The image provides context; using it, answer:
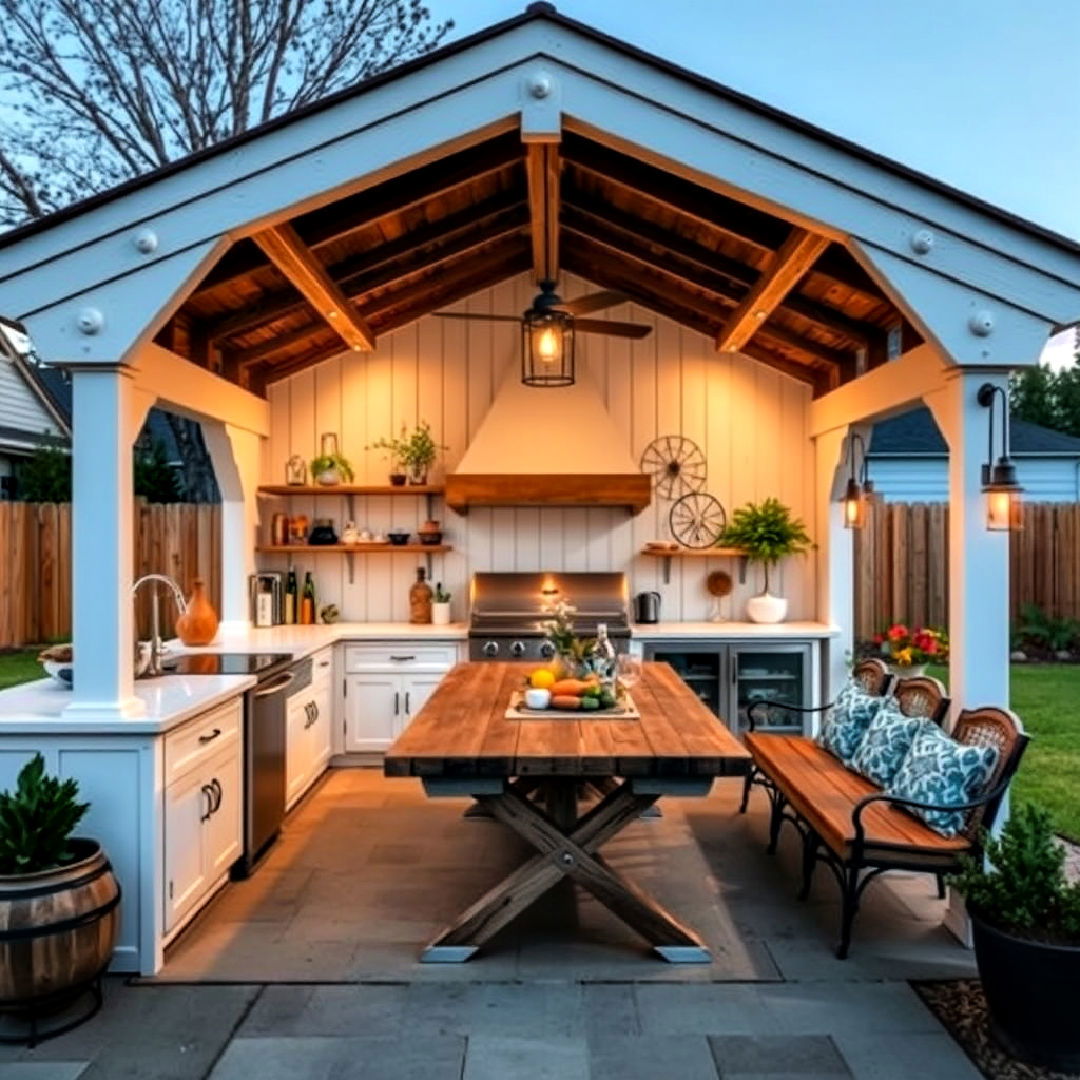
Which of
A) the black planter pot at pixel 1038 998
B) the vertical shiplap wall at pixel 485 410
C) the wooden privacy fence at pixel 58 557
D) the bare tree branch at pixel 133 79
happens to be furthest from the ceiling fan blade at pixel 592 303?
the bare tree branch at pixel 133 79

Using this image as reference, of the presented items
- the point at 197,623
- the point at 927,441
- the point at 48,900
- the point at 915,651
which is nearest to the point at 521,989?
the point at 48,900

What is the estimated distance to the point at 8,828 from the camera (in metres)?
2.99

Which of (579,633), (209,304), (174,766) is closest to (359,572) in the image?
(579,633)

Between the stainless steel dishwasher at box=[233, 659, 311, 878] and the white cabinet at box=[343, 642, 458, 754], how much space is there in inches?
47.4

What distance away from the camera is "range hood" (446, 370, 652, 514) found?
6.42 meters

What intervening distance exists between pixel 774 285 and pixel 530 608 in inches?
116

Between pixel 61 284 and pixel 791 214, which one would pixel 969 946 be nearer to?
pixel 791 214

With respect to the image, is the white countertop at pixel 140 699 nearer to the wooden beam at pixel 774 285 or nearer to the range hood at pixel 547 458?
the range hood at pixel 547 458

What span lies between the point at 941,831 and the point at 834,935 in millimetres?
635

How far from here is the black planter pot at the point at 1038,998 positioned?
2.73 metres

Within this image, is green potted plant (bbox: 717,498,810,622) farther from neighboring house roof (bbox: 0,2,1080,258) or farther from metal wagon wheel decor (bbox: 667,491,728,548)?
neighboring house roof (bbox: 0,2,1080,258)

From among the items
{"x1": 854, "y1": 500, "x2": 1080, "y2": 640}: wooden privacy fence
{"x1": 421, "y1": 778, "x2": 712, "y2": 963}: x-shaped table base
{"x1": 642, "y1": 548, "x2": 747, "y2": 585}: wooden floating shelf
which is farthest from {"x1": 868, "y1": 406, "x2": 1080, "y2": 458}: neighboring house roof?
{"x1": 421, "y1": 778, "x2": 712, "y2": 963}: x-shaped table base

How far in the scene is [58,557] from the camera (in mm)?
10258

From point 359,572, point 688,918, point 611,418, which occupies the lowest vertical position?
point 688,918
